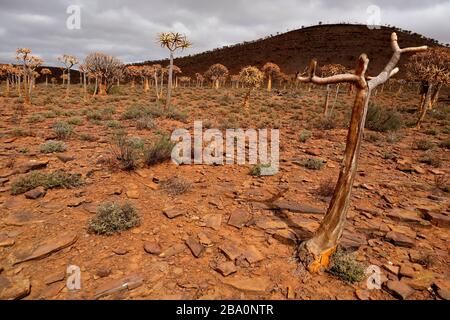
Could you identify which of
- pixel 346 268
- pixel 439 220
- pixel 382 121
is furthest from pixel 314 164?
pixel 382 121

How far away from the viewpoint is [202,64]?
71.4 m

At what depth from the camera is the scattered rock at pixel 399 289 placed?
11.5ft

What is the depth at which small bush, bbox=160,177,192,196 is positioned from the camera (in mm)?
6191

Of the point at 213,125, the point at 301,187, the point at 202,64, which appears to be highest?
the point at 202,64

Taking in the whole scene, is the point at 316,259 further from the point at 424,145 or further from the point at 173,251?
the point at 424,145

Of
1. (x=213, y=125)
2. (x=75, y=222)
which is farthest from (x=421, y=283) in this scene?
(x=213, y=125)

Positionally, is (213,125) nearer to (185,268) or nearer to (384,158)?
(384,158)

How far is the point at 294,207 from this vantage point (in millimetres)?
5770

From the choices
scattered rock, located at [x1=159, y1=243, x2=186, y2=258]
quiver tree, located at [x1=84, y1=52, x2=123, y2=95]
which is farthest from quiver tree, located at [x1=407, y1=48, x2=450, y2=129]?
quiver tree, located at [x1=84, y1=52, x2=123, y2=95]

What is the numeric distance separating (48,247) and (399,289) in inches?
200

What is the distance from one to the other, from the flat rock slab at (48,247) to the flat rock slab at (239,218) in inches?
107

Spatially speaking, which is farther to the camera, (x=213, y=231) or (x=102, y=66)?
(x=102, y=66)
